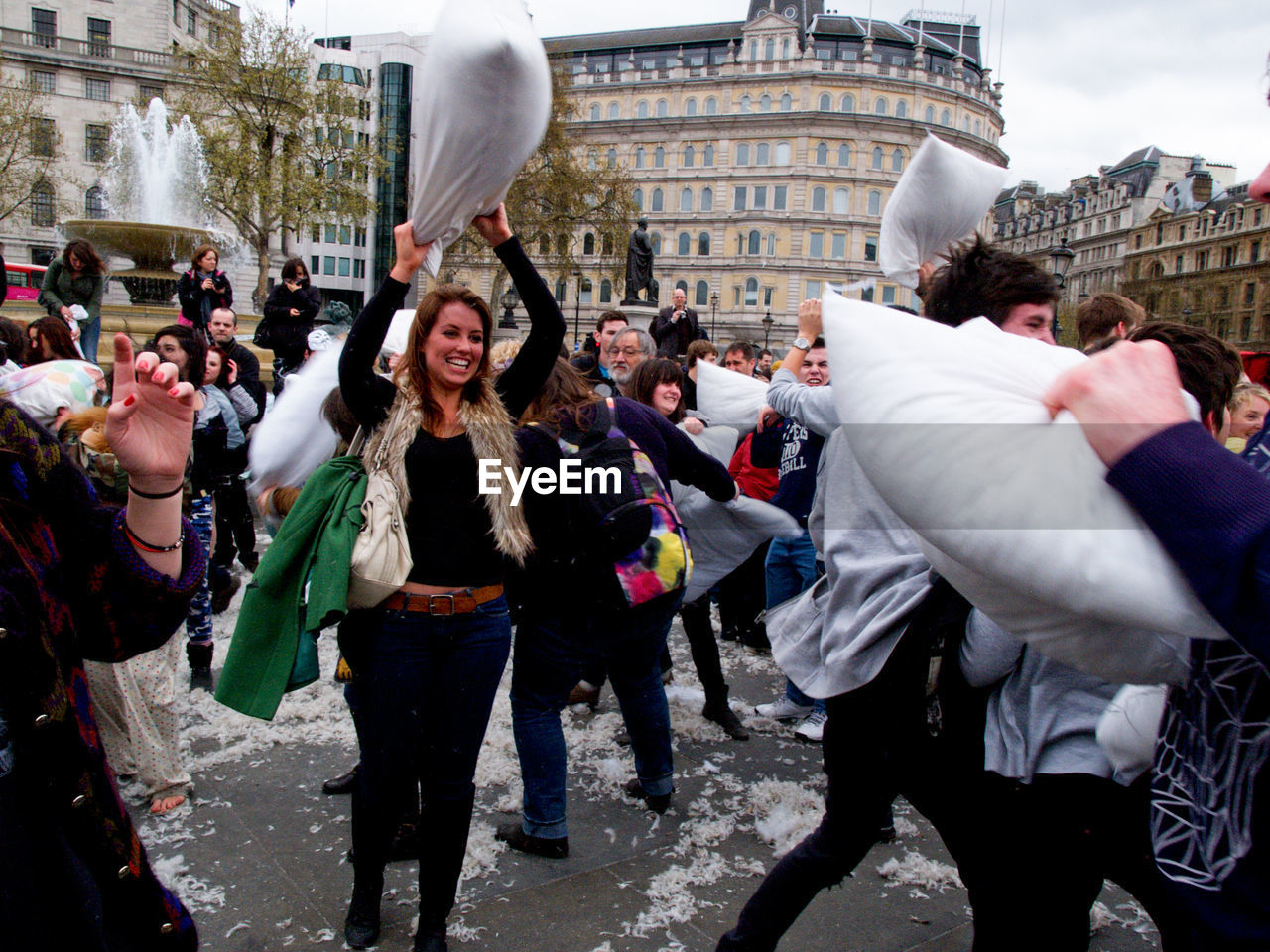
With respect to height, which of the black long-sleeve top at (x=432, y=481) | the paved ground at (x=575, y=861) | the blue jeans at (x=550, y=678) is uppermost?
the black long-sleeve top at (x=432, y=481)

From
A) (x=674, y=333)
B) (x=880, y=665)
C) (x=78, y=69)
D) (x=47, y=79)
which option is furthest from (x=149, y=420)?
(x=47, y=79)

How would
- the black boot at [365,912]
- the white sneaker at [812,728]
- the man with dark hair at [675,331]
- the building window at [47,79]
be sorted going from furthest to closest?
the building window at [47,79] → the man with dark hair at [675,331] → the white sneaker at [812,728] → the black boot at [365,912]

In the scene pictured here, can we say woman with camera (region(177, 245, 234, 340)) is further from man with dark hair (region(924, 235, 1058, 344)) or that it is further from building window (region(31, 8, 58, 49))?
building window (region(31, 8, 58, 49))

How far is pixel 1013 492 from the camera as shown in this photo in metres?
0.97

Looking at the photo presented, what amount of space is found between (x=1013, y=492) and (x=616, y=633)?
2.54 metres

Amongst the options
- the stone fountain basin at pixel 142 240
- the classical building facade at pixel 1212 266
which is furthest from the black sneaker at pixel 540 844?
the classical building facade at pixel 1212 266

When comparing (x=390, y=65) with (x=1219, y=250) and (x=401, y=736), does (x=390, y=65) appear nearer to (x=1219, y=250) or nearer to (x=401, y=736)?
(x=1219, y=250)

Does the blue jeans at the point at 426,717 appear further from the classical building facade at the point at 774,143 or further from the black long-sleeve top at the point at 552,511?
the classical building facade at the point at 774,143

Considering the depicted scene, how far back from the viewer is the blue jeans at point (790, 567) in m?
5.23

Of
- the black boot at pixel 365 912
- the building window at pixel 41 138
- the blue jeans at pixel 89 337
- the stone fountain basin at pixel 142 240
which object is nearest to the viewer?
the black boot at pixel 365 912

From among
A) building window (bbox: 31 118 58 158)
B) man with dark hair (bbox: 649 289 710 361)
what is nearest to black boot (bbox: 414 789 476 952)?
man with dark hair (bbox: 649 289 710 361)

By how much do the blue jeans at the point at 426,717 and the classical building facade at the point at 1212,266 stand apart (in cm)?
6474

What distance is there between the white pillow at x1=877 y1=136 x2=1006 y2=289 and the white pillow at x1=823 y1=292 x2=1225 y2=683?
181cm

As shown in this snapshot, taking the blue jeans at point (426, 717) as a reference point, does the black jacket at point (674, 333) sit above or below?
above
